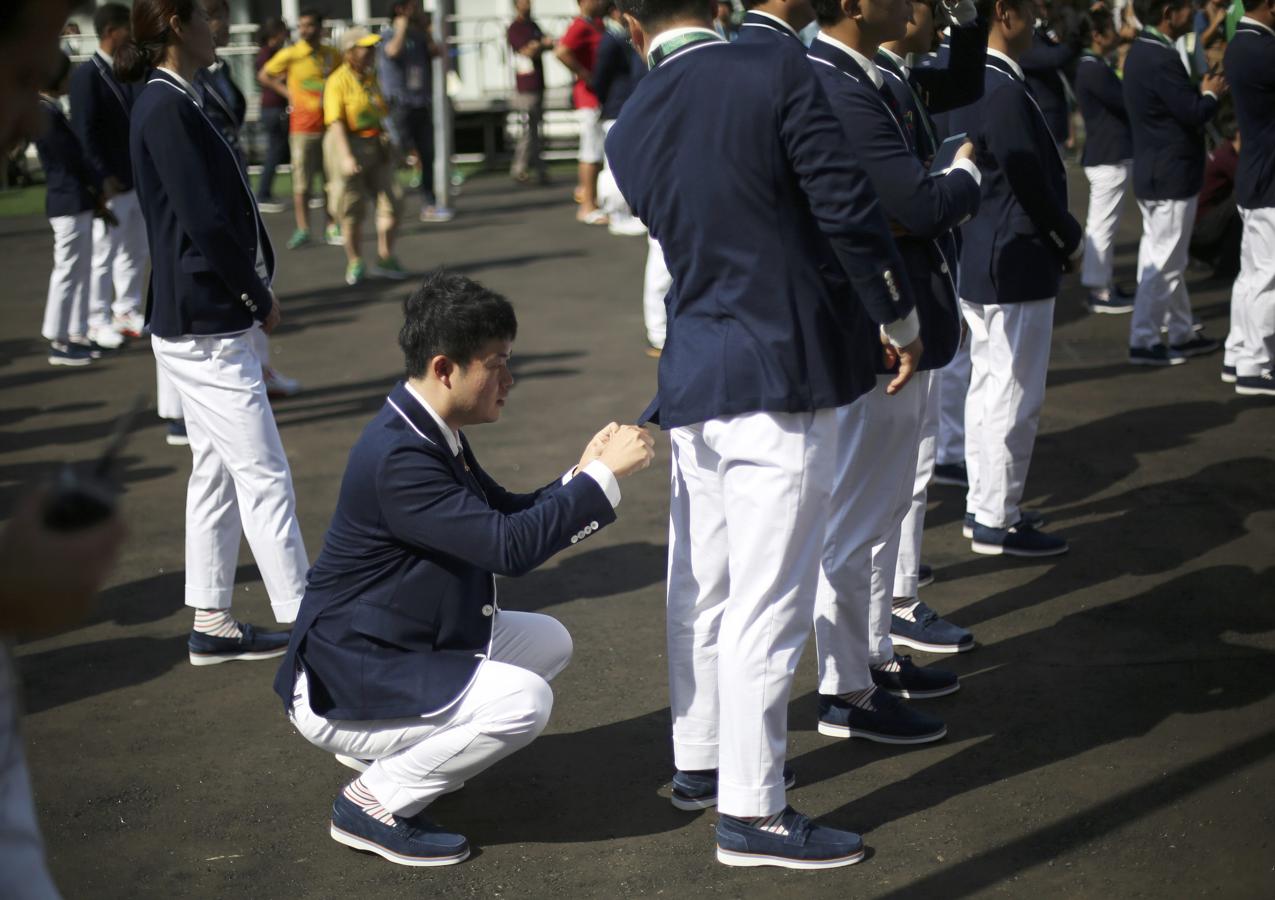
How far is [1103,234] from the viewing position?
948 centimetres

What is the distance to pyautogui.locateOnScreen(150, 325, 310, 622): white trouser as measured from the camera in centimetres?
484

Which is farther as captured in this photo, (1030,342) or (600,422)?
(600,422)

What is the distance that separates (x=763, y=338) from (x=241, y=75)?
1829 cm

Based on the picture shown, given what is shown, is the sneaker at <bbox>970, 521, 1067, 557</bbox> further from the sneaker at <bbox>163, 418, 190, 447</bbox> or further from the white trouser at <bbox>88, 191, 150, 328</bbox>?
the white trouser at <bbox>88, 191, 150, 328</bbox>

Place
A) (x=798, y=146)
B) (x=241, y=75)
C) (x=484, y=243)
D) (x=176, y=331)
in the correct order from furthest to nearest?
(x=241, y=75) → (x=484, y=243) → (x=176, y=331) → (x=798, y=146)

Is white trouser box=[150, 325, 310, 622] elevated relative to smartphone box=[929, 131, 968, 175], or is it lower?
lower

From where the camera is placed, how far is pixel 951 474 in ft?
21.9

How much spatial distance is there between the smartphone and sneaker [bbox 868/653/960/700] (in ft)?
5.04

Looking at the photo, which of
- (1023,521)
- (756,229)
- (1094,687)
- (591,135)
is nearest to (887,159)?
(756,229)

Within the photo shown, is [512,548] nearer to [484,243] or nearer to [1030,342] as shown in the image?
[1030,342]

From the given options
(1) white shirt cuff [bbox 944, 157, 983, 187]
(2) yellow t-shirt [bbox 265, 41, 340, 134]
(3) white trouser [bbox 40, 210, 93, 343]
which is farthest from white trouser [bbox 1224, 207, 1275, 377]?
(2) yellow t-shirt [bbox 265, 41, 340, 134]

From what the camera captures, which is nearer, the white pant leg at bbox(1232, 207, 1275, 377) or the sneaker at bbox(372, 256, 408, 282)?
the white pant leg at bbox(1232, 207, 1275, 377)

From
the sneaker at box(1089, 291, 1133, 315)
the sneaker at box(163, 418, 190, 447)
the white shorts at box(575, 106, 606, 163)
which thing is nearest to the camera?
the sneaker at box(163, 418, 190, 447)

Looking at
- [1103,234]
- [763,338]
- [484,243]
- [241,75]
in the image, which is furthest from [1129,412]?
[241,75]
